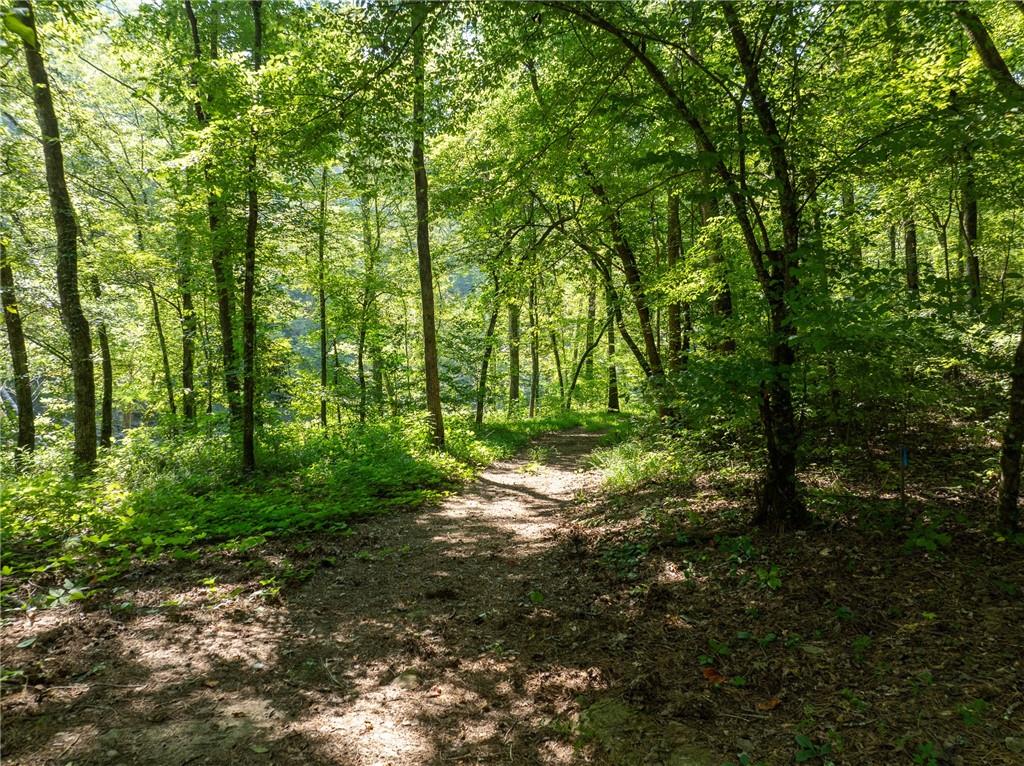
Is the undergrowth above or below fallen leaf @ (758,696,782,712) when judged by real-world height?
above

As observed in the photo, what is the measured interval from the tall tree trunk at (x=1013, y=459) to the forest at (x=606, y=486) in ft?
0.06

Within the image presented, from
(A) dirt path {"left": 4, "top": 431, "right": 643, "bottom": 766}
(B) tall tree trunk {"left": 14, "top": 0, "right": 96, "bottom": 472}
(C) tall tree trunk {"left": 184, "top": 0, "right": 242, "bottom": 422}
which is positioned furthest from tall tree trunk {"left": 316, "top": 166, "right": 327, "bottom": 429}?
(A) dirt path {"left": 4, "top": 431, "right": 643, "bottom": 766}

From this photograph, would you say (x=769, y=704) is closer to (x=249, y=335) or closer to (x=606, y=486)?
(x=606, y=486)

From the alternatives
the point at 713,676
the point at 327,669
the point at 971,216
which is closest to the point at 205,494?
the point at 327,669

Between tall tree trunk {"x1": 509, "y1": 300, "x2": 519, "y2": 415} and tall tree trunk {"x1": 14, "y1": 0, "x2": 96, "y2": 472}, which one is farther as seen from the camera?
tall tree trunk {"x1": 509, "y1": 300, "x2": 519, "y2": 415}

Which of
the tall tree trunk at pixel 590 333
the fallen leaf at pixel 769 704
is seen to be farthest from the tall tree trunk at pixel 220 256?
the tall tree trunk at pixel 590 333

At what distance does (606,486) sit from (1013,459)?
506cm

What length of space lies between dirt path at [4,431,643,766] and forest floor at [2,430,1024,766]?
0.02 m

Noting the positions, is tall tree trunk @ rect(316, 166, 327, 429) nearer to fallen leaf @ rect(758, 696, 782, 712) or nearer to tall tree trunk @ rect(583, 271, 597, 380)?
tall tree trunk @ rect(583, 271, 597, 380)

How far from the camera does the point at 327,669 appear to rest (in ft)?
11.7

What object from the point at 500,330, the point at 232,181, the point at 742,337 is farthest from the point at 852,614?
the point at 500,330

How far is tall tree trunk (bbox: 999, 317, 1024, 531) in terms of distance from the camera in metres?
3.99

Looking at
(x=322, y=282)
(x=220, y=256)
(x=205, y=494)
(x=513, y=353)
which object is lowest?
(x=205, y=494)

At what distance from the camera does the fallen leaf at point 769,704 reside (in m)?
2.88
